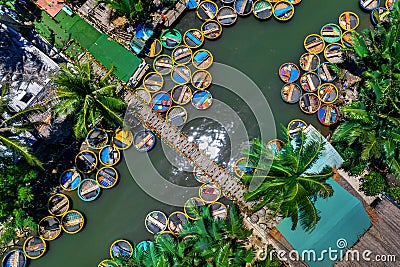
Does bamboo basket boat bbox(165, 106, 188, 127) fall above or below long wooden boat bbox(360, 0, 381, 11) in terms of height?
below

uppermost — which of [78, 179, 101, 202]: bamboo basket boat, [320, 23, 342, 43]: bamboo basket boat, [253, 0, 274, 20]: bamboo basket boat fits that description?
[320, 23, 342, 43]: bamboo basket boat

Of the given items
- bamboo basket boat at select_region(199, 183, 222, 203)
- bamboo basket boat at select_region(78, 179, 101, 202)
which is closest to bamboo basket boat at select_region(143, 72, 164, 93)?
bamboo basket boat at select_region(78, 179, 101, 202)

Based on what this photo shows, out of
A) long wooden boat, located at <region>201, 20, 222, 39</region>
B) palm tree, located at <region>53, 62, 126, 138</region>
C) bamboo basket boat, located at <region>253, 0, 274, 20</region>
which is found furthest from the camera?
bamboo basket boat, located at <region>253, 0, 274, 20</region>

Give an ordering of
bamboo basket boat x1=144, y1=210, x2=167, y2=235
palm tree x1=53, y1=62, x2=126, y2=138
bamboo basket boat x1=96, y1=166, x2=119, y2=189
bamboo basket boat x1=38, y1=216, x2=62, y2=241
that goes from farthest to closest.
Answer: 1. bamboo basket boat x1=96, y1=166, x2=119, y2=189
2. bamboo basket boat x1=144, y1=210, x2=167, y2=235
3. bamboo basket boat x1=38, y1=216, x2=62, y2=241
4. palm tree x1=53, y1=62, x2=126, y2=138

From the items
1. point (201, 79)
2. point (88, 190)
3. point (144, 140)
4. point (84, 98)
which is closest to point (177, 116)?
point (144, 140)

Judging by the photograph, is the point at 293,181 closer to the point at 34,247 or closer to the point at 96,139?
the point at 96,139

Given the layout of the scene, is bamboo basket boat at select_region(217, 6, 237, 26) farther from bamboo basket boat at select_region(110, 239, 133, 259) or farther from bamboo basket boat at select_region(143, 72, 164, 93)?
bamboo basket boat at select_region(110, 239, 133, 259)
